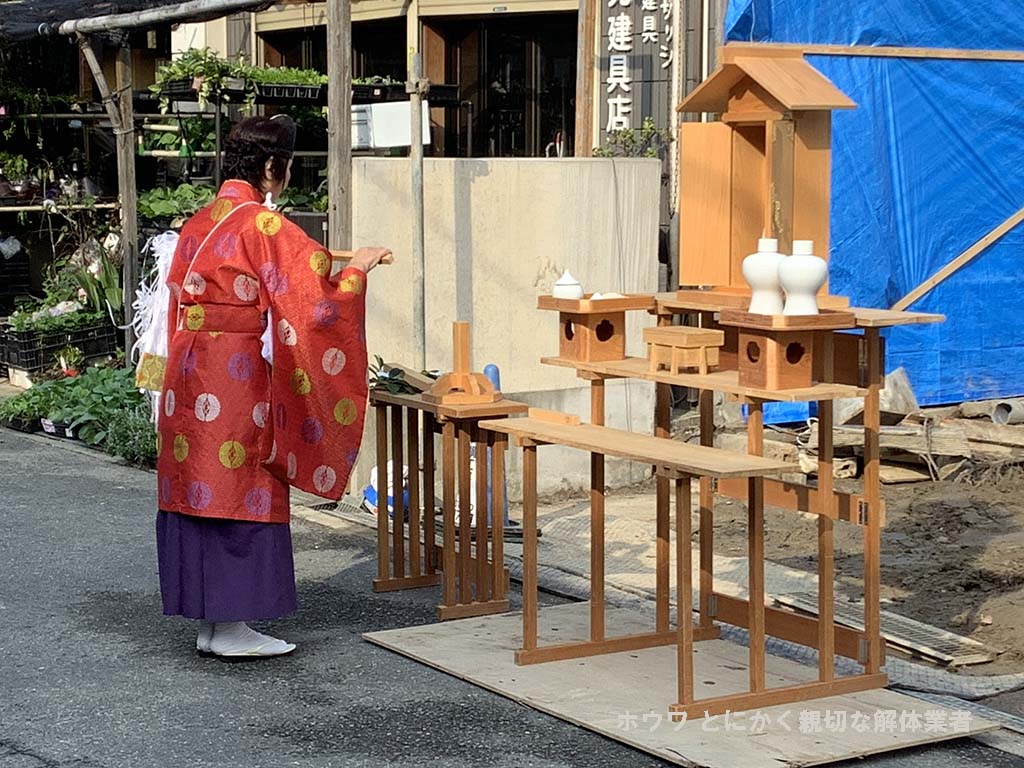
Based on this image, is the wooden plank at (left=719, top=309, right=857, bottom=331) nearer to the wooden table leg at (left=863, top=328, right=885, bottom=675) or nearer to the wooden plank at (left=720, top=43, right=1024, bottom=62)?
the wooden table leg at (left=863, top=328, right=885, bottom=675)

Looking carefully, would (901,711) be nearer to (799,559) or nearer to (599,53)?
(799,559)

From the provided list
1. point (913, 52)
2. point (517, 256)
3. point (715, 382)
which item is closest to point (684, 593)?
point (715, 382)

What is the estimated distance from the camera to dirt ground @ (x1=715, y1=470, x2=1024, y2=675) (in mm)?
6193

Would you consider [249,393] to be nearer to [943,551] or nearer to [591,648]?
[591,648]

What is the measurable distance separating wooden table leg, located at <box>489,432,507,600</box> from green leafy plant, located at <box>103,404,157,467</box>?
3.57 m

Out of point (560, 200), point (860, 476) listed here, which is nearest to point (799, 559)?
point (860, 476)

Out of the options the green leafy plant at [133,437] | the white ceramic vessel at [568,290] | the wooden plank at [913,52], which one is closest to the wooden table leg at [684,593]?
the white ceramic vessel at [568,290]

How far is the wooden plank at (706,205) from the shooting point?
5535mm

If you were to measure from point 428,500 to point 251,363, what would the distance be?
55.0 inches

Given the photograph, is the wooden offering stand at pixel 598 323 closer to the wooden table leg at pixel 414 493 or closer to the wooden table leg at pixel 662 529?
the wooden table leg at pixel 662 529

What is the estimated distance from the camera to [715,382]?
5.00m

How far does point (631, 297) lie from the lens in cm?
566

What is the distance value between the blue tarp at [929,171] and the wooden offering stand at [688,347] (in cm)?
418

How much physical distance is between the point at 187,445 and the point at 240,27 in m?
10.2
